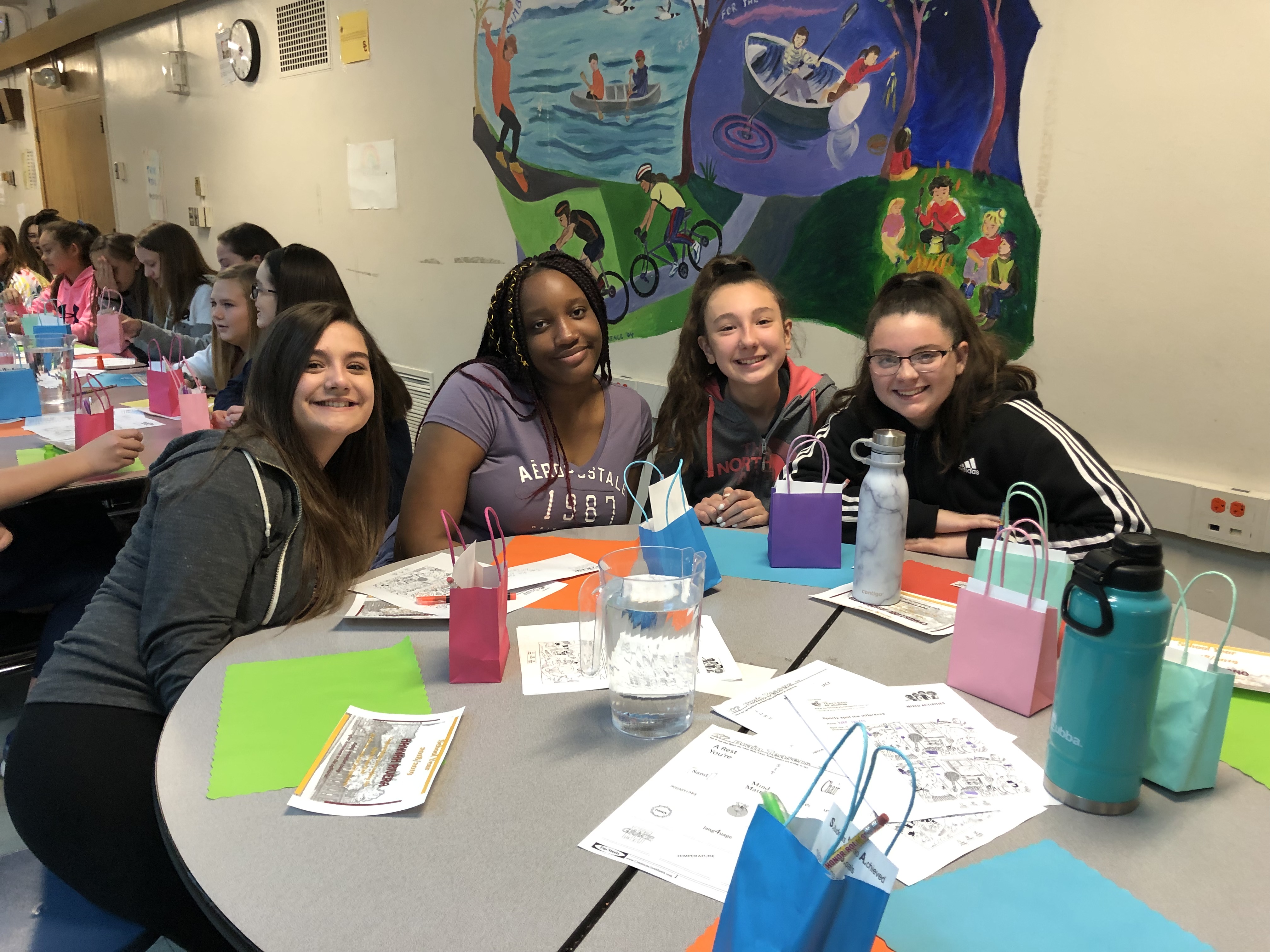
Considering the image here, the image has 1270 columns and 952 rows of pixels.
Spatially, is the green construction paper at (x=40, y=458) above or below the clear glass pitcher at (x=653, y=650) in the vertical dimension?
below

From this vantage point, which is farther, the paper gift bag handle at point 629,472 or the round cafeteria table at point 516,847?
the paper gift bag handle at point 629,472

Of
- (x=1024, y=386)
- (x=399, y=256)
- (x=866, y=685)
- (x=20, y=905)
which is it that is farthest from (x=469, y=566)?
(x=399, y=256)

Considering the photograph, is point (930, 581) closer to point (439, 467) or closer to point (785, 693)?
point (785, 693)

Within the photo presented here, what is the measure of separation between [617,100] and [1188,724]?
123 inches

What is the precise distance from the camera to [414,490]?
6.21 ft

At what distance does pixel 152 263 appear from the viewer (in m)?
→ 4.46

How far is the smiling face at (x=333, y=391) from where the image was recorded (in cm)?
152

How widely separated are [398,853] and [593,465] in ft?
4.17

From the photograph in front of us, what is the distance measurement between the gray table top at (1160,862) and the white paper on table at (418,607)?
54 centimetres

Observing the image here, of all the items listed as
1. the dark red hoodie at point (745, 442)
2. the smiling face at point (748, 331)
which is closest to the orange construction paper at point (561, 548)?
the dark red hoodie at point (745, 442)

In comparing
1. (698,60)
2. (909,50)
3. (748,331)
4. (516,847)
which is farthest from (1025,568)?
(698,60)

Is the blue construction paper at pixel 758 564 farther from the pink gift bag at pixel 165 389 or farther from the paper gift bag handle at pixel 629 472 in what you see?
the pink gift bag at pixel 165 389

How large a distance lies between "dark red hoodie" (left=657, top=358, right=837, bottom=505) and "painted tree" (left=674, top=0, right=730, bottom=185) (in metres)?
1.27

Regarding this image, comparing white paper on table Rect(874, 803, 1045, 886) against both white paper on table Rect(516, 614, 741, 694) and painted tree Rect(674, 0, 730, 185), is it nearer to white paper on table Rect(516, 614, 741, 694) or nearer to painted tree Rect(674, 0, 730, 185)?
white paper on table Rect(516, 614, 741, 694)
